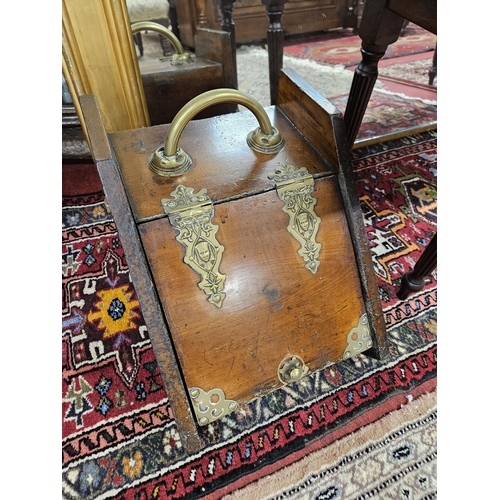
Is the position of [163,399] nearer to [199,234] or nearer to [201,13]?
[199,234]

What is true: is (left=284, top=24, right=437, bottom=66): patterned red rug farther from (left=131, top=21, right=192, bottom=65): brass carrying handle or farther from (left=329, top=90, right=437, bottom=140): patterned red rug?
(left=131, top=21, right=192, bottom=65): brass carrying handle

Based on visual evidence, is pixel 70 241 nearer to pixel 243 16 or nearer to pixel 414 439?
pixel 414 439

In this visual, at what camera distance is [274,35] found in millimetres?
1465

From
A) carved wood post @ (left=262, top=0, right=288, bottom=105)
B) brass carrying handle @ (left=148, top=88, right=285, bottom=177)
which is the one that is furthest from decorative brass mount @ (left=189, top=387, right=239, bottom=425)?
carved wood post @ (left=262, top=0, right=288, bottom=105)

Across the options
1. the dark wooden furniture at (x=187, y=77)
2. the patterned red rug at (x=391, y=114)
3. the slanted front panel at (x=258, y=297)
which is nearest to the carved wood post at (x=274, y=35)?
the dark wooden furniture at (x=187, y=77)

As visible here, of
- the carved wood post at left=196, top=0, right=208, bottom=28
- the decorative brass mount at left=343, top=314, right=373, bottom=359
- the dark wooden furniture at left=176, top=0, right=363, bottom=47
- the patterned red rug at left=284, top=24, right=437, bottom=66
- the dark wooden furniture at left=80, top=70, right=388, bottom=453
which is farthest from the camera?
the dark wooden furniture at left=176, top=0, right=363, bottom=47

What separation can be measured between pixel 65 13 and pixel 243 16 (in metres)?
2.91

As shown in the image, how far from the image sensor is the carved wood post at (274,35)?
1.41m

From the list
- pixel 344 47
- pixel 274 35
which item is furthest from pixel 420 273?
pixel 344 47

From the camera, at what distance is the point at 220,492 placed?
2.24 ft

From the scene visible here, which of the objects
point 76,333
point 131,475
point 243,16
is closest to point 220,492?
point 131,475

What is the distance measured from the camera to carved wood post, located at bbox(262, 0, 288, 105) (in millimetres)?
1406

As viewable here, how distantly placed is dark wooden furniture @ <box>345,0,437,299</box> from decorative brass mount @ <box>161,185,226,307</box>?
534 millimetres

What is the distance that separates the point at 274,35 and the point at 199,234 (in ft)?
3.81
